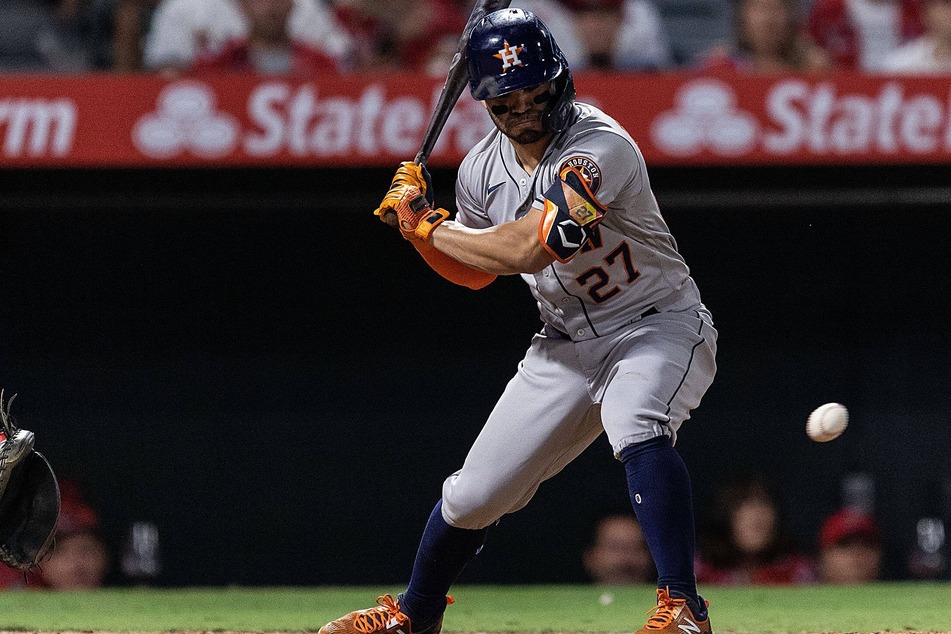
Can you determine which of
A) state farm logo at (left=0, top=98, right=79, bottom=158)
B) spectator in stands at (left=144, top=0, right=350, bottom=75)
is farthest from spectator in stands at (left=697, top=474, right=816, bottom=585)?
state farm logo at (left=0, top=98, right=79, bottom=158)

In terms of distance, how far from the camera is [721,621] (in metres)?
A: 3.93

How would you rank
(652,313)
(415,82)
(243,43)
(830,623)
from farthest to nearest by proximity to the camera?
(243,43), (415,82), (830,623), (652,313)

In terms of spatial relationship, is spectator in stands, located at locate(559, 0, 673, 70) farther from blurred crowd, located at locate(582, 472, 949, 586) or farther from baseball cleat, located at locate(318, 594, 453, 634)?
baseball cleat, located at locate(318, 594, 453, 634)

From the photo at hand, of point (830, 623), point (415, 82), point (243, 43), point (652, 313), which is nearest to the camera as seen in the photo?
point (652, 313)

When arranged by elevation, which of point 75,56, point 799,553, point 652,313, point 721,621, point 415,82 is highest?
point 652,313

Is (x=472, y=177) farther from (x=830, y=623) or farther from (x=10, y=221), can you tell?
(x=10, y=221)

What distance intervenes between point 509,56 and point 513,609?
2191 millimetres

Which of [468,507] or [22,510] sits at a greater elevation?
[468,507]

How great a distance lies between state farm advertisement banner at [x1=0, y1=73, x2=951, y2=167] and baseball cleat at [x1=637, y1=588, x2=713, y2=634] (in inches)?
101

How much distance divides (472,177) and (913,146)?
2530 mm

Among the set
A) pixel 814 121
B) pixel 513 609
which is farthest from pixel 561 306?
pixel 814 121

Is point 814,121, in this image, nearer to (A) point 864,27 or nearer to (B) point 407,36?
(A) point 864,27

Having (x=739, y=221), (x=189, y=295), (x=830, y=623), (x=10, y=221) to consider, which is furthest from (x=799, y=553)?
(x=10, y=221)

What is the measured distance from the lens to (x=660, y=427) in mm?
2887
